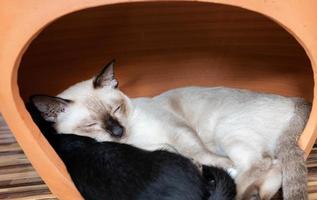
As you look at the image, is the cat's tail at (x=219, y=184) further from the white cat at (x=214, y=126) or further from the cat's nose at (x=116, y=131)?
the cat's nose at (x=116, y=131)

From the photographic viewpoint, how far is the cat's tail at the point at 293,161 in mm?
1339

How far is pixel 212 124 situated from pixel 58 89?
802 millimetres

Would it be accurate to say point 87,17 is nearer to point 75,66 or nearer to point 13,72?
point 75,66

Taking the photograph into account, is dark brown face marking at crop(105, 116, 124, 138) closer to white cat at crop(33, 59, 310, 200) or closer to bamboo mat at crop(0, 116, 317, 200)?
white cat at crop(33, 59, 310, 200)

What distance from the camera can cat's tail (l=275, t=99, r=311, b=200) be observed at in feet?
4.39

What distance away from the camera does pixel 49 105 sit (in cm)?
152

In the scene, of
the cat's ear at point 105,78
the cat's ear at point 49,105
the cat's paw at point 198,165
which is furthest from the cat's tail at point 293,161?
the cat's ear at point 49,105

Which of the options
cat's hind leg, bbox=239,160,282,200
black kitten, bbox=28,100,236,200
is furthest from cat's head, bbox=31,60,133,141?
cat's hind leg, bbox=239,160,282,200

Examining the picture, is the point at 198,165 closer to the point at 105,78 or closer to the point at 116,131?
the point at 116,131

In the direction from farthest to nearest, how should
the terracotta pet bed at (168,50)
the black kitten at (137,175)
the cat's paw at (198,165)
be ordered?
the terracotta pet bed at (168,50)
the cat's paw at (198,165)
the black kitten at (137,175)

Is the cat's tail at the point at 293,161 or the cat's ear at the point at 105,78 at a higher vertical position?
the cat's ear at the point at 105,78

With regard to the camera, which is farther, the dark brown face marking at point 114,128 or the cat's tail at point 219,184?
the dark brown face marking at point 114,128

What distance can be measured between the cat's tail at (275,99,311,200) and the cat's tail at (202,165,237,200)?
0.18 metres

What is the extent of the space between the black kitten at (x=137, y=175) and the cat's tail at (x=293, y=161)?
19cm
